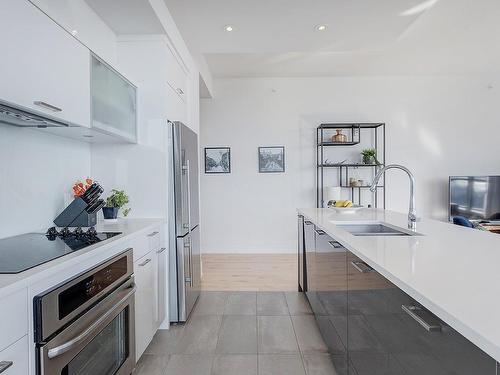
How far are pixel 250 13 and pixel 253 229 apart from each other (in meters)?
3.28

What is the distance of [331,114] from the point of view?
4988 millimetres

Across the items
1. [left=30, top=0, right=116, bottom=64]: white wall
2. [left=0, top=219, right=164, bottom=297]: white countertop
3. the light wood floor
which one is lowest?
the light wood floor

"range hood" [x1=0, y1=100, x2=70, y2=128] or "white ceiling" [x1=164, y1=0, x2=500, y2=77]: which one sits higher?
"white ceiling" [x1=164, y1=0, x2=500, y2=77]

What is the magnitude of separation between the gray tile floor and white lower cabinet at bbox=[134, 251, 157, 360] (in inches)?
6.8

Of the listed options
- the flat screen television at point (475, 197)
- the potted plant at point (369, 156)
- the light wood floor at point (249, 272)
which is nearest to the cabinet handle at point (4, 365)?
the light wood floor at point (249, 272)

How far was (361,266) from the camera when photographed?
52.0 inches

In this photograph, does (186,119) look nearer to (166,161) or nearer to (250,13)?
(166,161)

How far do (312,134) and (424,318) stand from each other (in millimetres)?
4358

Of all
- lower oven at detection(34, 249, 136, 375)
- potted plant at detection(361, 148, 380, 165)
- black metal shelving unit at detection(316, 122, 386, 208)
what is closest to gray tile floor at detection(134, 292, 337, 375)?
lower oven at detection(34, 249, 136, 375)

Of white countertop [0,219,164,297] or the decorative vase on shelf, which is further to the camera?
the decorative vase on shelf

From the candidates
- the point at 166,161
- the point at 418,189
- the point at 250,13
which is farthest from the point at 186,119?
the point at 418,189

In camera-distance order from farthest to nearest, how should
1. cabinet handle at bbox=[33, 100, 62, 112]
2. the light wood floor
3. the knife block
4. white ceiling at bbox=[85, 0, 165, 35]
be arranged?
the light wood floor, white ceiling at bbox=[85, 0, 165, 35], the knife block, cabinet handle at bbox=[33, 100, 62, 112]

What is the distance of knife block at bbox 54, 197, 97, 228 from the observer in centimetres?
181

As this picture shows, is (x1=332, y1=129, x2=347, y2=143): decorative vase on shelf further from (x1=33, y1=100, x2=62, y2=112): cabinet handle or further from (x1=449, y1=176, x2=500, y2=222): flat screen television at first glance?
(x1=33, y1=100, x2=62, y2=112): cabinet handle
